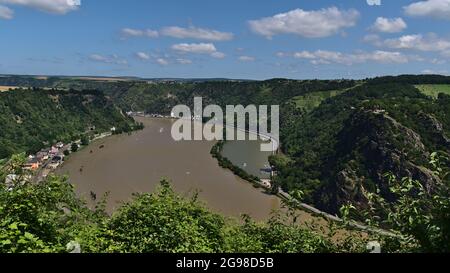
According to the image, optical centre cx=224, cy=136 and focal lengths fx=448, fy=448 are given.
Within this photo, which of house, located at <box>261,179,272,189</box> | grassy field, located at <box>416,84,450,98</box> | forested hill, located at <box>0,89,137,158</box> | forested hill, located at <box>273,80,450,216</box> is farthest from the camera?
grassy field, located at <box>416,84,450,98</box>

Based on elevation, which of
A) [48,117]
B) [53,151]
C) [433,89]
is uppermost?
[433,89]

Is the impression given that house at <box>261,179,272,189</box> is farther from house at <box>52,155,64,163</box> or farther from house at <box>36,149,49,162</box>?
house at <box>36,149,49,162</box>

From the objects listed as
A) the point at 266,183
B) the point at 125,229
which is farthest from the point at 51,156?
the point at 125,229

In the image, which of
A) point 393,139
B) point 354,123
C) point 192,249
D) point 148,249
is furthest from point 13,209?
point 354,123

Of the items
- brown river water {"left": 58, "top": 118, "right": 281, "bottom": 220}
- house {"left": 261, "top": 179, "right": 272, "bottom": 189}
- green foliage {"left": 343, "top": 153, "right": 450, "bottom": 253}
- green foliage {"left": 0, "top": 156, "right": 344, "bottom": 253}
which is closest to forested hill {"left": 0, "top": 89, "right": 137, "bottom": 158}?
brown river water {"left": 58, "top": 118, "right": 281, "bottom": 220}

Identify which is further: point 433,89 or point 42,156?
point 433,89

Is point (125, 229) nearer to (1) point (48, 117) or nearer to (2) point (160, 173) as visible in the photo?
(2) point (160, 173)
